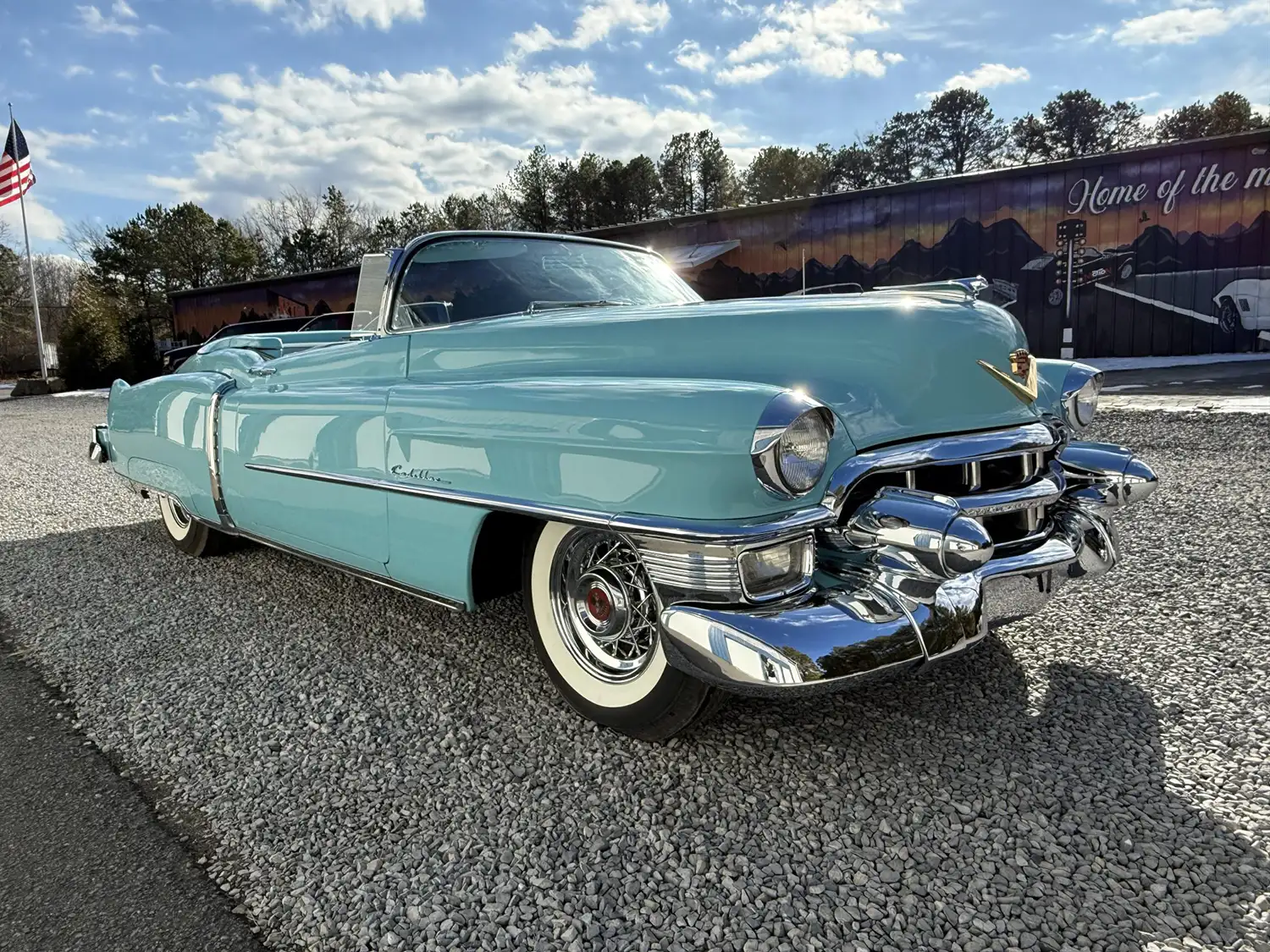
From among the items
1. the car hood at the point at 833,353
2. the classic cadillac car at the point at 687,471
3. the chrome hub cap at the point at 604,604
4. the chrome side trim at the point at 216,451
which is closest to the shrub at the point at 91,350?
the chrome side trim at the point at 216,451

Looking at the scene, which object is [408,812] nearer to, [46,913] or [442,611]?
[46,913]

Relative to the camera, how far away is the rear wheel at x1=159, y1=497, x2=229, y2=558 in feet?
14.7

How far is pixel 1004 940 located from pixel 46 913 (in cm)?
198

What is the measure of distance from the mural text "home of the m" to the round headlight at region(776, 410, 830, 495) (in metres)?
15.0

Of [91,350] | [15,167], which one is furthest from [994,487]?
[91,350]

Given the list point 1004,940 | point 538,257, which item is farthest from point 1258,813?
point 538,257

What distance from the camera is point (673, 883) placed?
5.77 feet

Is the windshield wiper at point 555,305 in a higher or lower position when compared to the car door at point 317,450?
higher

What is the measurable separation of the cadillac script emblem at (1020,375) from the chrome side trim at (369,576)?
1785 millimetres

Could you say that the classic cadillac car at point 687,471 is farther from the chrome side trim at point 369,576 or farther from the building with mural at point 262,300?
the building with mural at point 262,300

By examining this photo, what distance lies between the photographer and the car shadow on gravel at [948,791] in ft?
5.36

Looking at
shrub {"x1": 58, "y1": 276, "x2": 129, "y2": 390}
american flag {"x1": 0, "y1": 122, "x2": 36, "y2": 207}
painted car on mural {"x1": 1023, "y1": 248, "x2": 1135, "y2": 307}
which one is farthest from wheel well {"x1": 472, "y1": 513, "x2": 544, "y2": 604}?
shrub {"x1": 58, "y1": 276, "x2": 129, "y2": 390}

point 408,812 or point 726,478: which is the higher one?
point 726,478

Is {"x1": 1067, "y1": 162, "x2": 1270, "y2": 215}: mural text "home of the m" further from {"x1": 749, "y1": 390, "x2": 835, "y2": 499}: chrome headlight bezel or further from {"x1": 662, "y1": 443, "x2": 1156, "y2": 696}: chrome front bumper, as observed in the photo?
{"x1": 749, "y1": 390, "x2": 835, "y2": 499}: chrome headlight bezel
